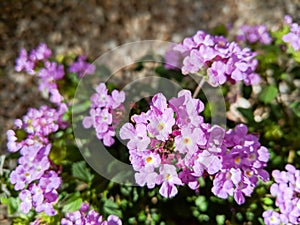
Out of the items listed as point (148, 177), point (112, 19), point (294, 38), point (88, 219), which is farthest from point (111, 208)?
point (112, 19)

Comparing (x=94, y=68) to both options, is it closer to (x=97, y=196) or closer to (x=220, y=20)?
(x=97, y=196)

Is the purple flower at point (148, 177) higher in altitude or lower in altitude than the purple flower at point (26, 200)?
lower

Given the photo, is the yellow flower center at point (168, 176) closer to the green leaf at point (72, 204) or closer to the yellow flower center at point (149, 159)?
the yellow flower center at point (149, 159)

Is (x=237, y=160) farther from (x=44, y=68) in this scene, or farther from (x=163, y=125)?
(x=44, y=68)

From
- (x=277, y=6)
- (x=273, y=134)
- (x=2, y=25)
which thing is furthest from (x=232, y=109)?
(x=2, y=25)

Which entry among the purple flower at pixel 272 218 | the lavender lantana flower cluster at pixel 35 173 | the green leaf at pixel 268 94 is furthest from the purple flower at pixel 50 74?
the purple flower at pixel 272 218

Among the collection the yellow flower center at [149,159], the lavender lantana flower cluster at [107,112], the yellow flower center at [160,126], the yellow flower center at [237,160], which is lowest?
the yellow flower center at [237,160]
